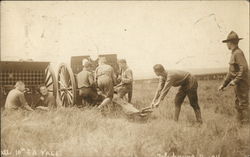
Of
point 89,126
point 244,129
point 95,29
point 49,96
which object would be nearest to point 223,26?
point 244,129

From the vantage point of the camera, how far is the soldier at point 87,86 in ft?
13.0

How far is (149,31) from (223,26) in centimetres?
89

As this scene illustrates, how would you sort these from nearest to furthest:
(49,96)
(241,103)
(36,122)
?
(36,122) < (241,103) < (49,96)

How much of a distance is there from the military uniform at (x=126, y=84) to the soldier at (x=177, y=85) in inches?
12.8

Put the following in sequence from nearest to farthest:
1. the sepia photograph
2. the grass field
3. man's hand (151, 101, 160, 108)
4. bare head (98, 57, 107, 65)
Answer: the grass field, the sepia photograph, man's hand (151, 101, 160, 108), bare head (98, 57, 107, 65)

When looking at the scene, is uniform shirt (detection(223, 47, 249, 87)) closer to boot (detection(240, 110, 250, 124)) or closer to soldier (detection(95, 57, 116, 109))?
boot (detection(240, 110, 250, 124))

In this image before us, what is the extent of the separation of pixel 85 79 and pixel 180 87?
118 centimetres

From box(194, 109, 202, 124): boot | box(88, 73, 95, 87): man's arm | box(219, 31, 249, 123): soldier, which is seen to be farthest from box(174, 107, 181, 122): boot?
box(88, 73, 95, 87): man's arm

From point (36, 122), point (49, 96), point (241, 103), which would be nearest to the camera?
point (36, 122)

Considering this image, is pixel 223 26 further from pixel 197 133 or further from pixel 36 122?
pixel 36 122

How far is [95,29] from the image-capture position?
3.66m

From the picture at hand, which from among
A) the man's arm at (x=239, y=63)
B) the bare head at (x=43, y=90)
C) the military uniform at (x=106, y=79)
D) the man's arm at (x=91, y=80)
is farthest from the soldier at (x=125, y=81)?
the man's arm at (x=239, y=63)

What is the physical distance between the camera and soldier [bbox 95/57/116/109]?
3.81 m

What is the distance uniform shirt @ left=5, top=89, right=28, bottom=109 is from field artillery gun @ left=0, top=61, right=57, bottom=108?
0.09 meters
